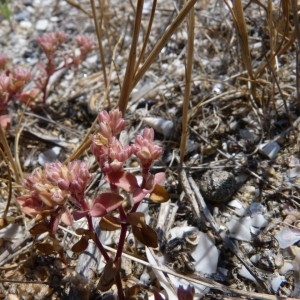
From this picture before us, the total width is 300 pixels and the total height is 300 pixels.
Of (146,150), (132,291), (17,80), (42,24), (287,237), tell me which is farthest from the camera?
(42,24)

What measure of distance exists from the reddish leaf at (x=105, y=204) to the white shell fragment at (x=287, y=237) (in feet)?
1.52

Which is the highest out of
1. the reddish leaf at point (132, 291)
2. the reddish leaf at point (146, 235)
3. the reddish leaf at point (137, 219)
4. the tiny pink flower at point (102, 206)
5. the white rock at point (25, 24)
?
the white rock at point (25, 24)

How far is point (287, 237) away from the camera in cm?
128

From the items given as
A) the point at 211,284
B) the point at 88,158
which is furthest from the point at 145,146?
the point at 88,158

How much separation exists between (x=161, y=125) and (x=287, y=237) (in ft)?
1.91

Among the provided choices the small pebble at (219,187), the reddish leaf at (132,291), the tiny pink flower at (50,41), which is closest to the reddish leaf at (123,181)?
the reddish leaf at (132,291)

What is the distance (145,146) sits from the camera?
1077 millimetres

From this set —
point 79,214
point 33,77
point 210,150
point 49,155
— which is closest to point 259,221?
point 210,150

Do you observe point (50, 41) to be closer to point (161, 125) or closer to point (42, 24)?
point (161, 125)

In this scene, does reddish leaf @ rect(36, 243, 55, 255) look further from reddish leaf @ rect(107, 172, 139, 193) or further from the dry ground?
reddish leaf @ rect(107, 172, 139, 193)

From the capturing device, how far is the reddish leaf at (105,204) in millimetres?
1067

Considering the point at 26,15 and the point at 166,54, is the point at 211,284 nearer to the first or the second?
the point at 166,54

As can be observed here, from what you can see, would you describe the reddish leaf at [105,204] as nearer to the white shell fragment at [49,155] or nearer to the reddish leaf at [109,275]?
the reddish leaf at [109,275]

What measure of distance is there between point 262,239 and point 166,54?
1.01 meters
